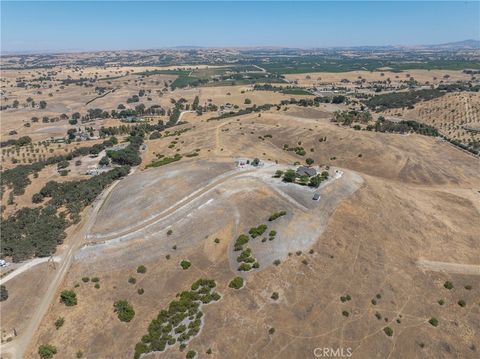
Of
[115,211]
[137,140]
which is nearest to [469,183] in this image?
[115,211]

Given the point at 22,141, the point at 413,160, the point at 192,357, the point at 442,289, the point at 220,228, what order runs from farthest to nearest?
the point at 22,141
the point at 413,160
the point at 220,228
the point at 442,289
the point at 192,357

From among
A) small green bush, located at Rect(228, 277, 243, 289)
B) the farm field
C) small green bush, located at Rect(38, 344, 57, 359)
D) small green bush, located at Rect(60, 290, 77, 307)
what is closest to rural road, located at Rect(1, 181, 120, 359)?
the farm field

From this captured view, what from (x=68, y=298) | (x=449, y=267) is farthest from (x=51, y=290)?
(x=449, y=267)

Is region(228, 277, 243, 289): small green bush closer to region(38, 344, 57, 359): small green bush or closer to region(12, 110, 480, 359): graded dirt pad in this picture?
region(12, 110, 480, 359): graded dirt pad

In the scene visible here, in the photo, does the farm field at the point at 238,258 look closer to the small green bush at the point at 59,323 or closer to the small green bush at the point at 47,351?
the small green bush at the point at 59,323

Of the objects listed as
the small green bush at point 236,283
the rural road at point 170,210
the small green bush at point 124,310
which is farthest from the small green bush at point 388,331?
the rural road at point 170,210

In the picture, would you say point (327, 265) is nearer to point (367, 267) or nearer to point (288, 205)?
point (367, 267)

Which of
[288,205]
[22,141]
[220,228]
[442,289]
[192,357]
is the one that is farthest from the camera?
[22,141]
